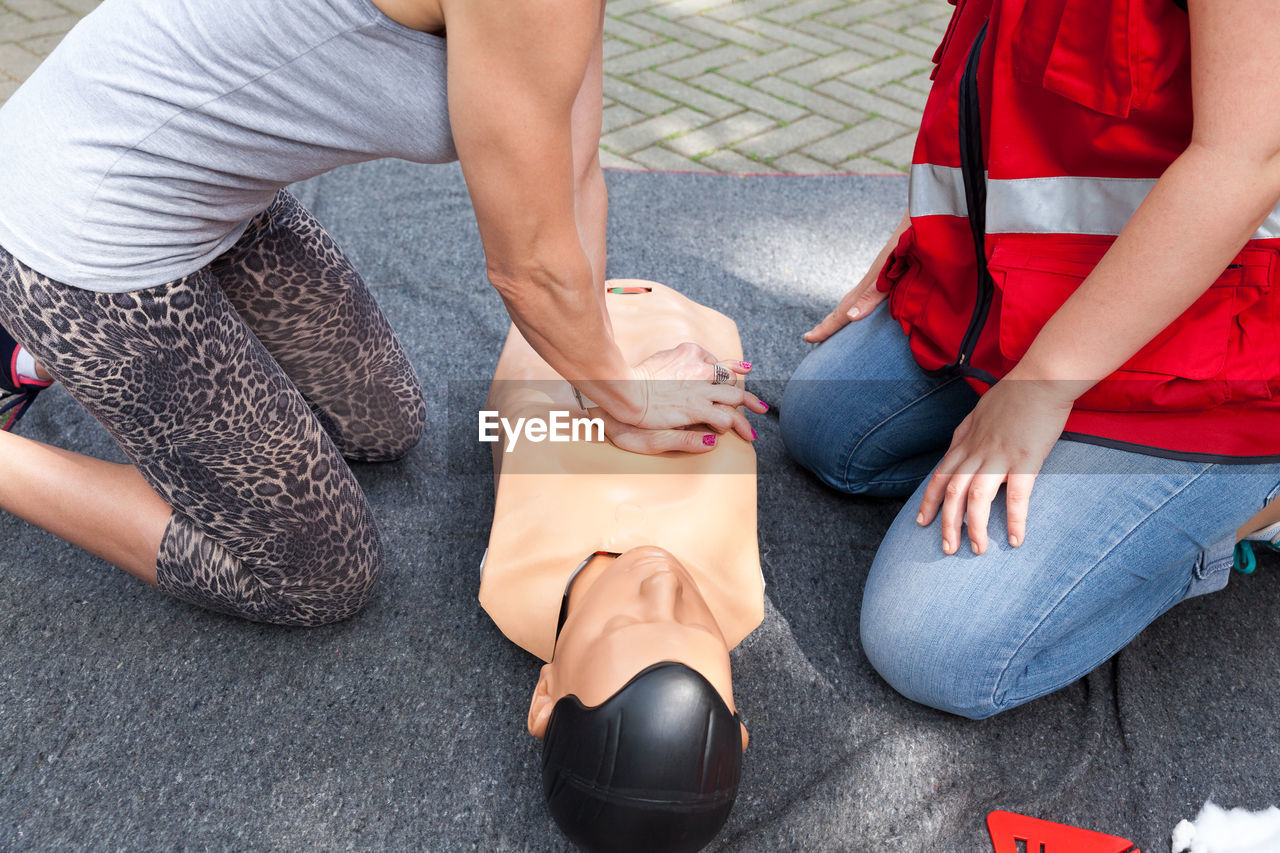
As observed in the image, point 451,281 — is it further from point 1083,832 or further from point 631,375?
point 1083,832

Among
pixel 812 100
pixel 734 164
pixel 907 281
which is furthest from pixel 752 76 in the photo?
pixel 907 281

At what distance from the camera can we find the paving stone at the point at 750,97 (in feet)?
11.0

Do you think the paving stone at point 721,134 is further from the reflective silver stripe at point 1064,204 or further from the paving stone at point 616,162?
the reflective silver stripe at point 1064,204

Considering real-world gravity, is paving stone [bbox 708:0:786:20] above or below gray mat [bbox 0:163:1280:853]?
below

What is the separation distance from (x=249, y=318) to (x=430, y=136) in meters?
0.64

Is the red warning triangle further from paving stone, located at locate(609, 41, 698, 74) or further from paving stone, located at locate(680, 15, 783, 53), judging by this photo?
paving stone, located at locate(680, 15, 783, 53)

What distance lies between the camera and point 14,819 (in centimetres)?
129

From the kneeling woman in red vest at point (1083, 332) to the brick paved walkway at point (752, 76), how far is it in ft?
5.32

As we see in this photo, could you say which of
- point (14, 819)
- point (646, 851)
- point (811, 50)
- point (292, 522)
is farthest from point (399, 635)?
point (811, 50)

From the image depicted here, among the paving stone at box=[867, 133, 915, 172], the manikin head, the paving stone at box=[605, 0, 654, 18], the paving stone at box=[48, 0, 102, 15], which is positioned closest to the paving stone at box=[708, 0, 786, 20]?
the paving stone at box=[605, 0, 654, 18]

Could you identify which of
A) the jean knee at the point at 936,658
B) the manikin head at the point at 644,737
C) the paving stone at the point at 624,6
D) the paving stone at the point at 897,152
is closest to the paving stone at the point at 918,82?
the paving stone at the point at 897,152

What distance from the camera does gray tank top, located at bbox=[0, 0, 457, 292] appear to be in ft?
3.32

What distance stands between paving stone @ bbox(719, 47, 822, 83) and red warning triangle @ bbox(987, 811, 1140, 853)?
116 inches

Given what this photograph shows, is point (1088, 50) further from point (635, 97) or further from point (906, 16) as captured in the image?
point (906, 16)
